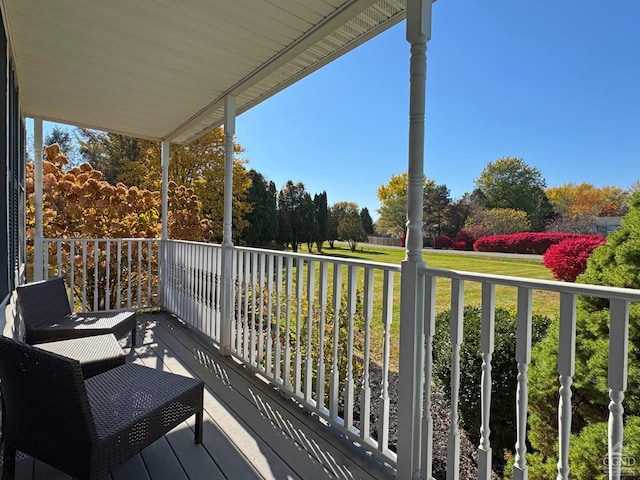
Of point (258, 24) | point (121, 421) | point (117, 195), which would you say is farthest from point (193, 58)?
point (117, 195)

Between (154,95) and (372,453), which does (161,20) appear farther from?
(372,453)

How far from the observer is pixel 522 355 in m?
1.35

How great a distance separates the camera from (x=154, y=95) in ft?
12.3

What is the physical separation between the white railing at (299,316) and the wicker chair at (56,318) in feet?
2.86

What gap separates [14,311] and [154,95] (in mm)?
2273

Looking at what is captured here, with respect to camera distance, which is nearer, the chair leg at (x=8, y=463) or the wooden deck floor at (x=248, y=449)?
the chair leg at (x=8, y=463)

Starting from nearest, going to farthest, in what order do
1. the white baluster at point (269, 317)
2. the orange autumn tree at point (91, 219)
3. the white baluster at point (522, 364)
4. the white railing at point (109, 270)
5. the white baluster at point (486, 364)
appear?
1. the white baluster at point (522, 364)
2. the white baluster at point (486, 364)
3. the white baluster at point (269, 317)
4. the white railing at point (109, 270)
5. the orange autumn tree at point (91, 219)

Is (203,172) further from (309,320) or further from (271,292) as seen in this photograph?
(309,320)

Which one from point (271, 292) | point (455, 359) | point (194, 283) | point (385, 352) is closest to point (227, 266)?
point (271, 292)

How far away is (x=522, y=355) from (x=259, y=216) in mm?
14177

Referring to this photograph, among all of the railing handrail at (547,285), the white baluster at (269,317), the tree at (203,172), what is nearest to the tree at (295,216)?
the tree at (203,172)

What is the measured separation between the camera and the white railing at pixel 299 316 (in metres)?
2.02

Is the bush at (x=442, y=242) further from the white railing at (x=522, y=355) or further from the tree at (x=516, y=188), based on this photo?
the white railing at (x=522, y=355)

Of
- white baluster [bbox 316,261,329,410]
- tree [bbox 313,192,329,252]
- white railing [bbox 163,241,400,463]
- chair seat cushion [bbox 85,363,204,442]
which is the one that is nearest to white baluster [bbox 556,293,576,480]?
white railing [bbox 163,241,400,463]
